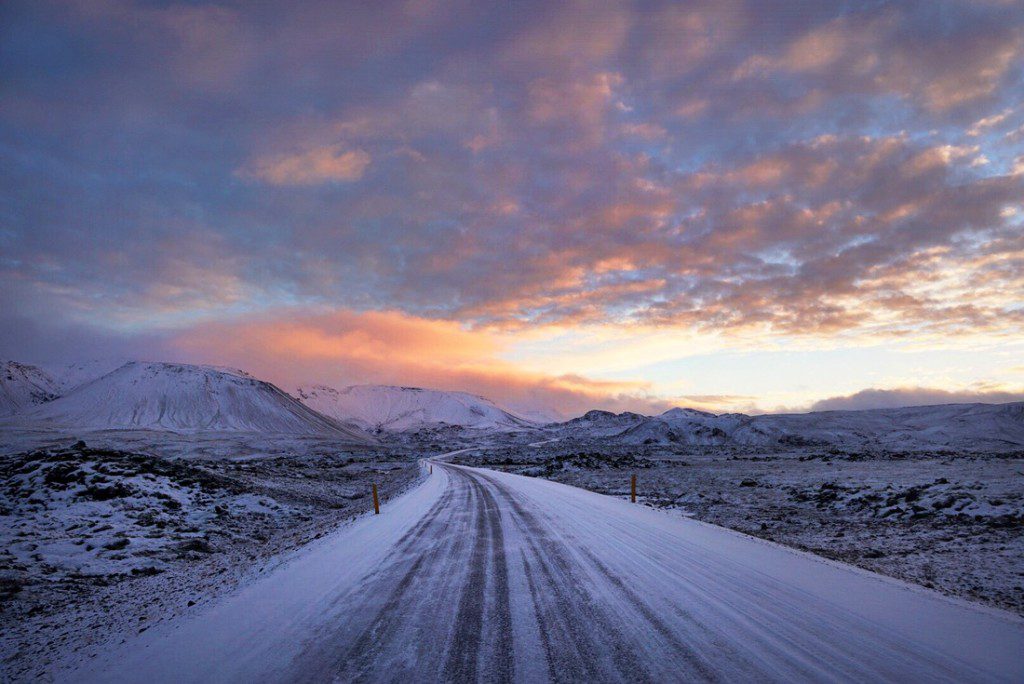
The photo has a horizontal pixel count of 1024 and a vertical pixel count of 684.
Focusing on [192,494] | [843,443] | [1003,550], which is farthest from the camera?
[843,443]

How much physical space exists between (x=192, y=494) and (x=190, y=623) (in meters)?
16.6

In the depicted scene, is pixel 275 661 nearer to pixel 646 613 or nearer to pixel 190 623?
pixel 190 623

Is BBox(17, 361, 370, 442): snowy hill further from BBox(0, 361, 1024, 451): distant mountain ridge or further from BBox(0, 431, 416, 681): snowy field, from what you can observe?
BBox(0, 431, 416, 681): snowy field

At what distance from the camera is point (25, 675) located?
17.8 feet

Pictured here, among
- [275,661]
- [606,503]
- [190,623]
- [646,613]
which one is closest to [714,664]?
[646,613]

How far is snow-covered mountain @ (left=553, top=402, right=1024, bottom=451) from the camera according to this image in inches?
3765

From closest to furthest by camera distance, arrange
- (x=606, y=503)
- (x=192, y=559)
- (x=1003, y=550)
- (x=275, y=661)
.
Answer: (x=275, y=661)
(x=1003, y=550)
(x=192, y=559)
(x=606, y=503)

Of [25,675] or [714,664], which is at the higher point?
[714,664]

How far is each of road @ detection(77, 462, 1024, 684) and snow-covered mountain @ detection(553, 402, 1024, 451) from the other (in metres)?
106

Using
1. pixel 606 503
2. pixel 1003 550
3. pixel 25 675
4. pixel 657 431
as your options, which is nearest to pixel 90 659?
pixel 25 675

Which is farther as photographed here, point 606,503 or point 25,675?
point 606,503

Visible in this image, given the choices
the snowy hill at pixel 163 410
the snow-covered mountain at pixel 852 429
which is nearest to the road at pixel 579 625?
the snow-covered mountain at pixel 852 429

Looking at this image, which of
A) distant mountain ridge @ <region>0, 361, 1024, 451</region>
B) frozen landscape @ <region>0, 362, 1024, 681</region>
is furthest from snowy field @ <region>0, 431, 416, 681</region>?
distant mountain ridge @ <region>0, 361, 1024, 451</region>

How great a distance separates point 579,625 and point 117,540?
50.2 feet
